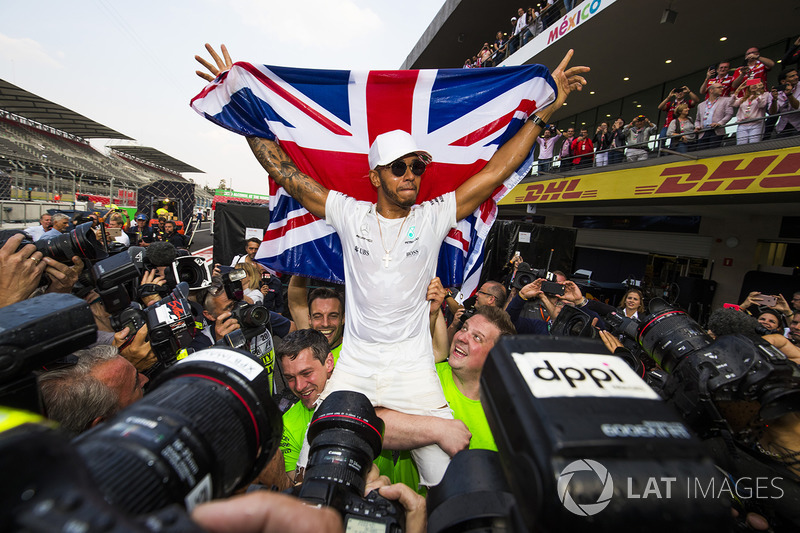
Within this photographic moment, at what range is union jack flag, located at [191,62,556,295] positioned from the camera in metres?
2.31

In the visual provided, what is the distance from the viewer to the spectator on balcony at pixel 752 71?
6.06 meters

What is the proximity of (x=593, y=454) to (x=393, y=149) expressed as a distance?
165 centimetres

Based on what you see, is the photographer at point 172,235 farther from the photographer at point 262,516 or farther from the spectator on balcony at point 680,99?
the spectator on balcony at point 680,99

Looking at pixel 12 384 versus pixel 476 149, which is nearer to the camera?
pixel 12 384

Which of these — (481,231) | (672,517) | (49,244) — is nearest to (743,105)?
(481,231)

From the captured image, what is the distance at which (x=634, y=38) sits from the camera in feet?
30.3

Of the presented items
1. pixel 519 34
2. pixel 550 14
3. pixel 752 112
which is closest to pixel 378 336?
pixel 752 112

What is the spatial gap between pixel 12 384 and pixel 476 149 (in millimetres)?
2425

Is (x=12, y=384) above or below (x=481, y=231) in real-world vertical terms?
below

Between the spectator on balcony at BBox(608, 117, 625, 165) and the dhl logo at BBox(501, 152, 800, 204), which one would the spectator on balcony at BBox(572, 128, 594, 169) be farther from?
the dhl logo at BBox(501, 152, 800, 204)

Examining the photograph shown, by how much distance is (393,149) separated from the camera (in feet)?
6.23

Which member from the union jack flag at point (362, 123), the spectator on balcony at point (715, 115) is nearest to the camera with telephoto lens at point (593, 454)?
the union jack flag at point (362, 123)

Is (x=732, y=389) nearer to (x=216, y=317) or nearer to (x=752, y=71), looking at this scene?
(x=216, y=317)

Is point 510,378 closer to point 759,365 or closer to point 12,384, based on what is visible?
point 12,384
